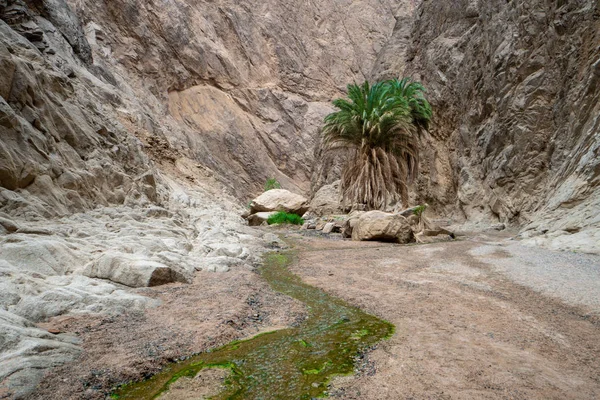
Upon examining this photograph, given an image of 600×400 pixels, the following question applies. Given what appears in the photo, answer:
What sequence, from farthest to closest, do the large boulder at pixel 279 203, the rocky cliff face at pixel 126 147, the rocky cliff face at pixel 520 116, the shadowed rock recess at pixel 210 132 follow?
1. the large boulder at pixel 279 203
2. the rocky cliff face at pixel 520 116
3. the shadowed rock recess at pixel 210 132
4. the rocky cliff face at pixel 126 147

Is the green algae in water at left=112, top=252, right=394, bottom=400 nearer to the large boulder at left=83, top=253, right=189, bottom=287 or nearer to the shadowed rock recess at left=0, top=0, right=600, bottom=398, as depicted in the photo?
the shadowed rock recess at left=0, top=0, right=600, bottom=398

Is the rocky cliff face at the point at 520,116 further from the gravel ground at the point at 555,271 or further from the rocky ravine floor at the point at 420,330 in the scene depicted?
the rocky ravine floor at the point at 420,330

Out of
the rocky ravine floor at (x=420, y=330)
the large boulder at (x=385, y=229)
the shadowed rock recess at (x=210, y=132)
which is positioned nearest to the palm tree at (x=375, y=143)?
the shadowed rock recess at (x=210, y=132)

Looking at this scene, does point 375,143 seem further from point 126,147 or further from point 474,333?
point 474,333

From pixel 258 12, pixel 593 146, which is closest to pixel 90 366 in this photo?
pixel 593 146

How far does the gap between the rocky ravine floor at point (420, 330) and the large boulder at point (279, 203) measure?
16.4m

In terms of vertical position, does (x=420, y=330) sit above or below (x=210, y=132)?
below

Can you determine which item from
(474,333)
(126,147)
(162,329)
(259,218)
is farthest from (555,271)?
(259,218)

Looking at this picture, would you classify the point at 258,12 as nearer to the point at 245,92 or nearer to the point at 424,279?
the point at 245,92

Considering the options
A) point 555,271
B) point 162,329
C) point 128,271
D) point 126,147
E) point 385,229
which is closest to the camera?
point 162,329

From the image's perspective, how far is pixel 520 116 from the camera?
17.7 meters

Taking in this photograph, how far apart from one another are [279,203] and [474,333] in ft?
63.5

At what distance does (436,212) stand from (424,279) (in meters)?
23.5

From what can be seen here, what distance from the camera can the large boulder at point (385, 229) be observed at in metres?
12.1
